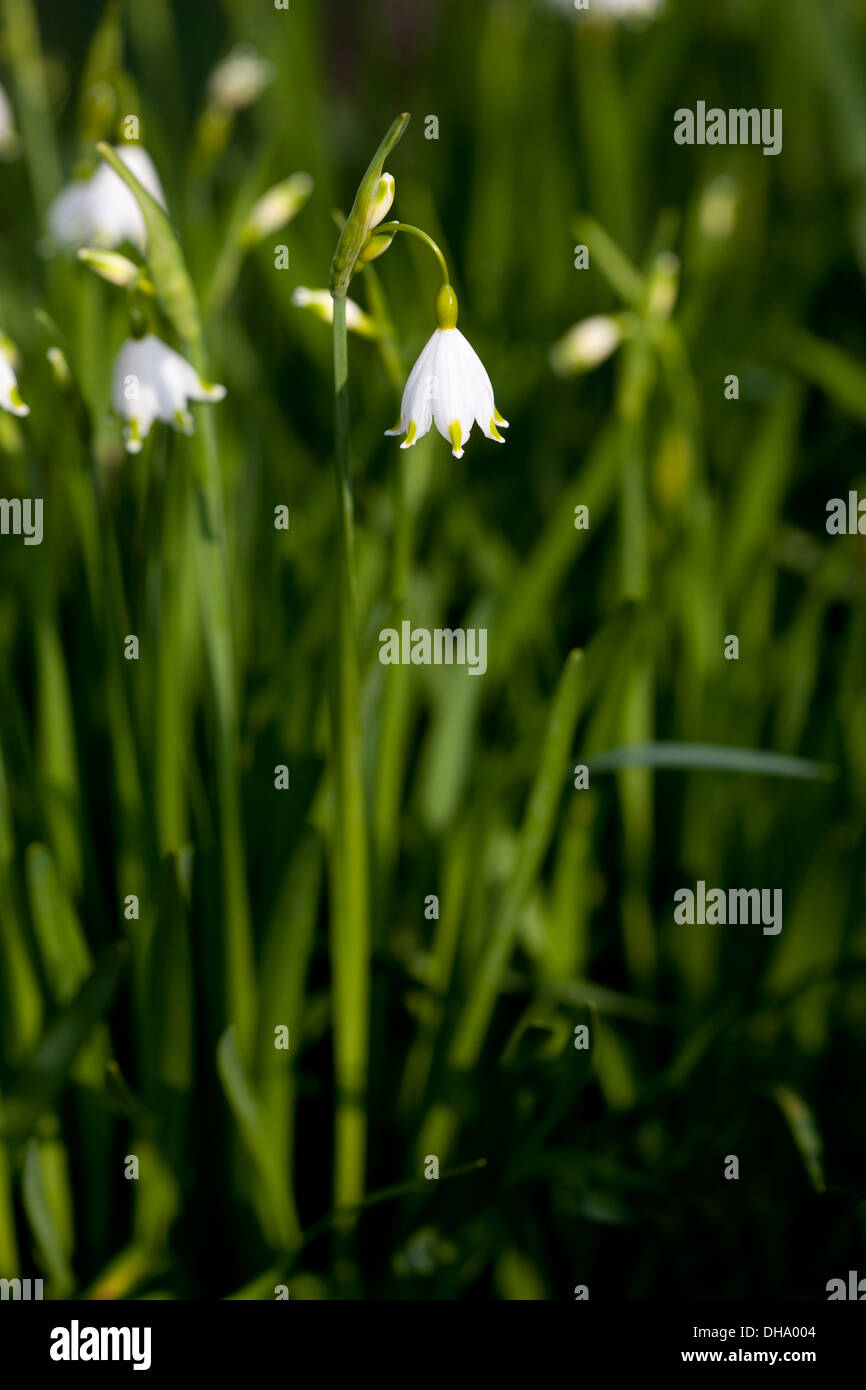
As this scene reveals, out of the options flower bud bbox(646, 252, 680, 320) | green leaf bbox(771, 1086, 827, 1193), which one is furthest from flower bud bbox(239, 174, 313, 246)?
green leaf bbox(771, 1086, 827, 1193)

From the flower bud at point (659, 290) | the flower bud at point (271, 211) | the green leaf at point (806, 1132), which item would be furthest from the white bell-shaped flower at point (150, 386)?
the green leaf at point (806, 1132)

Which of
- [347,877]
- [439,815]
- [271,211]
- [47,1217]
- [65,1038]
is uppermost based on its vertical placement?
[271,211]

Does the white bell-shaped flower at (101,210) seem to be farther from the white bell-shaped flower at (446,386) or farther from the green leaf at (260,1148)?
the green leaf at (260,1148)

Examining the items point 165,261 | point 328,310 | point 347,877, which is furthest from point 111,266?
point 347,877

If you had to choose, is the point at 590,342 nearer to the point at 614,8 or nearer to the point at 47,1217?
the point at 614,8
